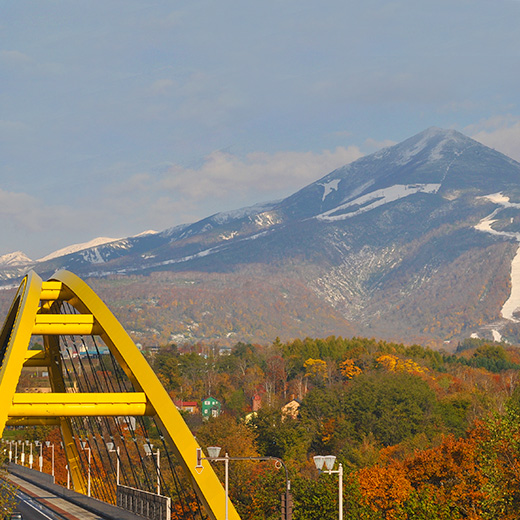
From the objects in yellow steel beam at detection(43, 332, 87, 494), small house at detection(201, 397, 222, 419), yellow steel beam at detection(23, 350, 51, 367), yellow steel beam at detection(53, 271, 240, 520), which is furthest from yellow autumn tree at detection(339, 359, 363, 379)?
yellow steel beam at detection(53, 271, 240, 520)

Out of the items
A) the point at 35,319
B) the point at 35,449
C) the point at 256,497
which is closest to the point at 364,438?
the point at 35,449

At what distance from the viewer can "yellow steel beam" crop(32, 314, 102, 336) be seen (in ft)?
102

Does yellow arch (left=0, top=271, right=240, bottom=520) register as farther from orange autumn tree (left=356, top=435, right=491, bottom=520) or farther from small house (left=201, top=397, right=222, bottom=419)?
small house (left=201, top=397, right=222, bottom=419)

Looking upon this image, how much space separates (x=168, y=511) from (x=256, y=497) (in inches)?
907

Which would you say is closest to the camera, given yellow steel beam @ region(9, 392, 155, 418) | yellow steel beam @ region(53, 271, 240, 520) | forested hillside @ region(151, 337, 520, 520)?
yellow steel beam @ region(53, 271, 240, 520)

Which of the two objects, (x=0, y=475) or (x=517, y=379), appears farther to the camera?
(x=517, y=379)

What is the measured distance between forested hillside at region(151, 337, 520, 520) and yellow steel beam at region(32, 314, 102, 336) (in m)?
15.4

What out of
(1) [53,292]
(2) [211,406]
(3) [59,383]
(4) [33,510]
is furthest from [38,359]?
(2) [211,406]

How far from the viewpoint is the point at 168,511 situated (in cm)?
3716

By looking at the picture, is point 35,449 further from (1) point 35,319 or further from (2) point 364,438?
(1) point 35,319

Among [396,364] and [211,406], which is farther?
[396,364]

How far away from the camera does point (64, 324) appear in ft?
103

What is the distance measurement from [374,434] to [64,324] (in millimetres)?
93914

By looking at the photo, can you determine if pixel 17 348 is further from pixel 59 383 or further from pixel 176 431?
pixel 59 383
